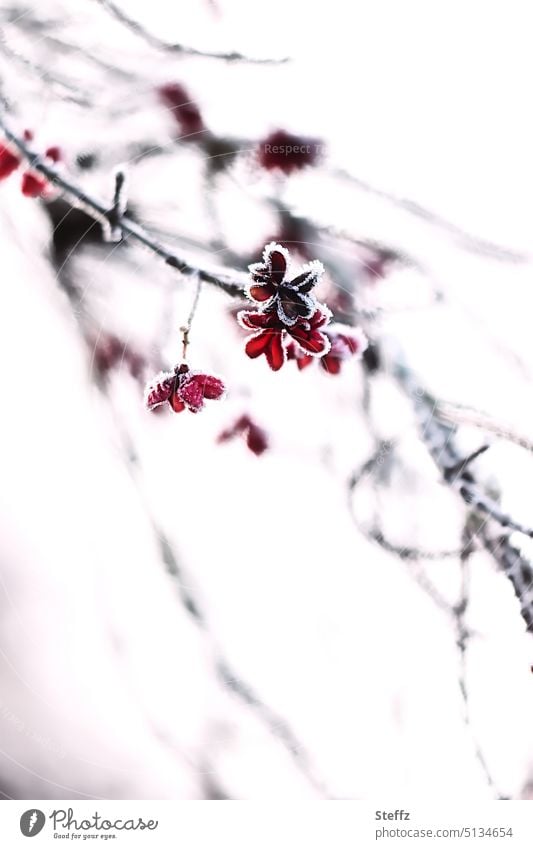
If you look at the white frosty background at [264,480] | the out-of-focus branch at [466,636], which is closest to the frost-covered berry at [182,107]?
the white frosty background at [264,480]

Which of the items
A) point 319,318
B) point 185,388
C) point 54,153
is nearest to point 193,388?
point 185,388

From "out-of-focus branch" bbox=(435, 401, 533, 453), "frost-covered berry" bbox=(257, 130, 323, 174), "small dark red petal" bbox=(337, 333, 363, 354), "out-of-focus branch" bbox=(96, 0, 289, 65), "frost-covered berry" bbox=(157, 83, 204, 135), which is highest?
"out-of-focus branch" bbox=(96, 0, 289, 65)

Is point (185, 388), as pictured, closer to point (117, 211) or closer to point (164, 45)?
point (117, 211)

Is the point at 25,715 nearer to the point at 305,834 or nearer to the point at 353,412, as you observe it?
the point at 305,834

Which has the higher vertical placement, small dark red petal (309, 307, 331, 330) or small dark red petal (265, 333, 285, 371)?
small dark red petal (309, 307, 331, 330)

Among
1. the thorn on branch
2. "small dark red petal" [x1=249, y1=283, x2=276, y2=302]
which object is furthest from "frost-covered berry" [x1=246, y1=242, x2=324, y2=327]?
the thorn on branch

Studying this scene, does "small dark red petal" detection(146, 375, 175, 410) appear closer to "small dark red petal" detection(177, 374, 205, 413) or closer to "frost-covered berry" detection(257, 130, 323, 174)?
"small dark red petal" detection(177, 374, 205, 413)
